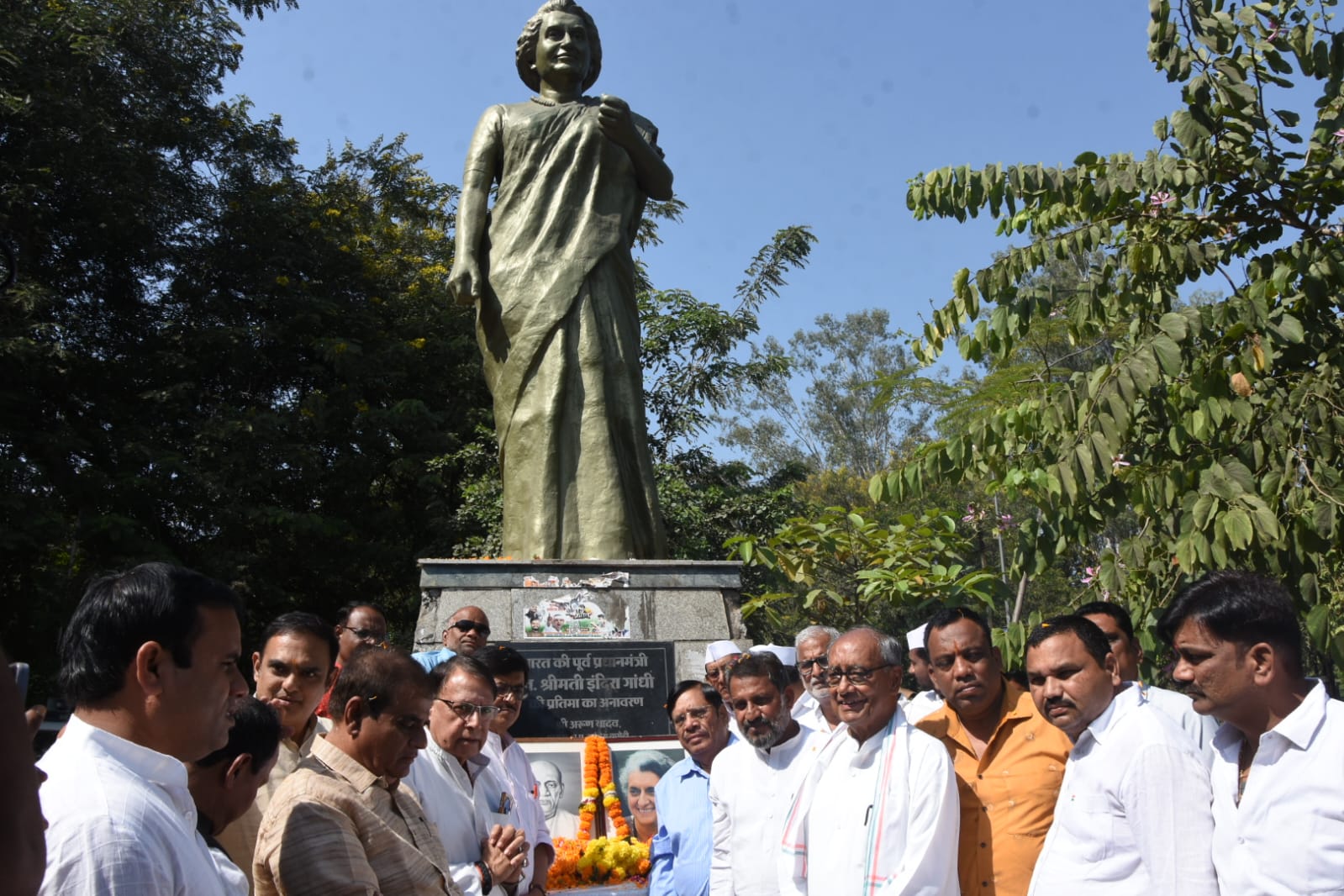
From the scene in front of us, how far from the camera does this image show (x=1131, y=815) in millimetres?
2926

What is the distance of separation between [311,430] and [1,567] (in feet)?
12.2

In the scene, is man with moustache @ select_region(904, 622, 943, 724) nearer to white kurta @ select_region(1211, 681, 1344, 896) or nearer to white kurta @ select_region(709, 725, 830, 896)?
white kurta @ select_region(709, 725, 830, 896)

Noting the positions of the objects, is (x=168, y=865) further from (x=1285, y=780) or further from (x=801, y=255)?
(x=801, y=255)

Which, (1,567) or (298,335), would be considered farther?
(298,335)

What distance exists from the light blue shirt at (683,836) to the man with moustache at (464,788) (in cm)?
99

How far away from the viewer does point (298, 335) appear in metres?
16.1

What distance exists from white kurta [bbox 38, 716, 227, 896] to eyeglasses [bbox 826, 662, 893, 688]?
190cm

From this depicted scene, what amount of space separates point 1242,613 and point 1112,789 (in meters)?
0.54

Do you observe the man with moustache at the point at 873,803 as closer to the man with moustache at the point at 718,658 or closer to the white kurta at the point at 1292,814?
the white kurta at the point at 1292,814

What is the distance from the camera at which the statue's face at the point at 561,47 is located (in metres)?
8.16

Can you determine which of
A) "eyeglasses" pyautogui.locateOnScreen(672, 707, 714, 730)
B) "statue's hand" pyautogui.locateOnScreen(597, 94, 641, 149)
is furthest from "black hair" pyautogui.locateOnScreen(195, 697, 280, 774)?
"statue's hand" pyautogui.locateOnScreen(597, 94, 641, 149)

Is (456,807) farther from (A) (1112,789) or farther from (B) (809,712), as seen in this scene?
(B) (809,712)

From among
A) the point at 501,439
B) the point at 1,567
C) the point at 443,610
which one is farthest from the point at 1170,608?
the point at 1,567

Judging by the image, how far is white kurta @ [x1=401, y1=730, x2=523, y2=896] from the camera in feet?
11.5
